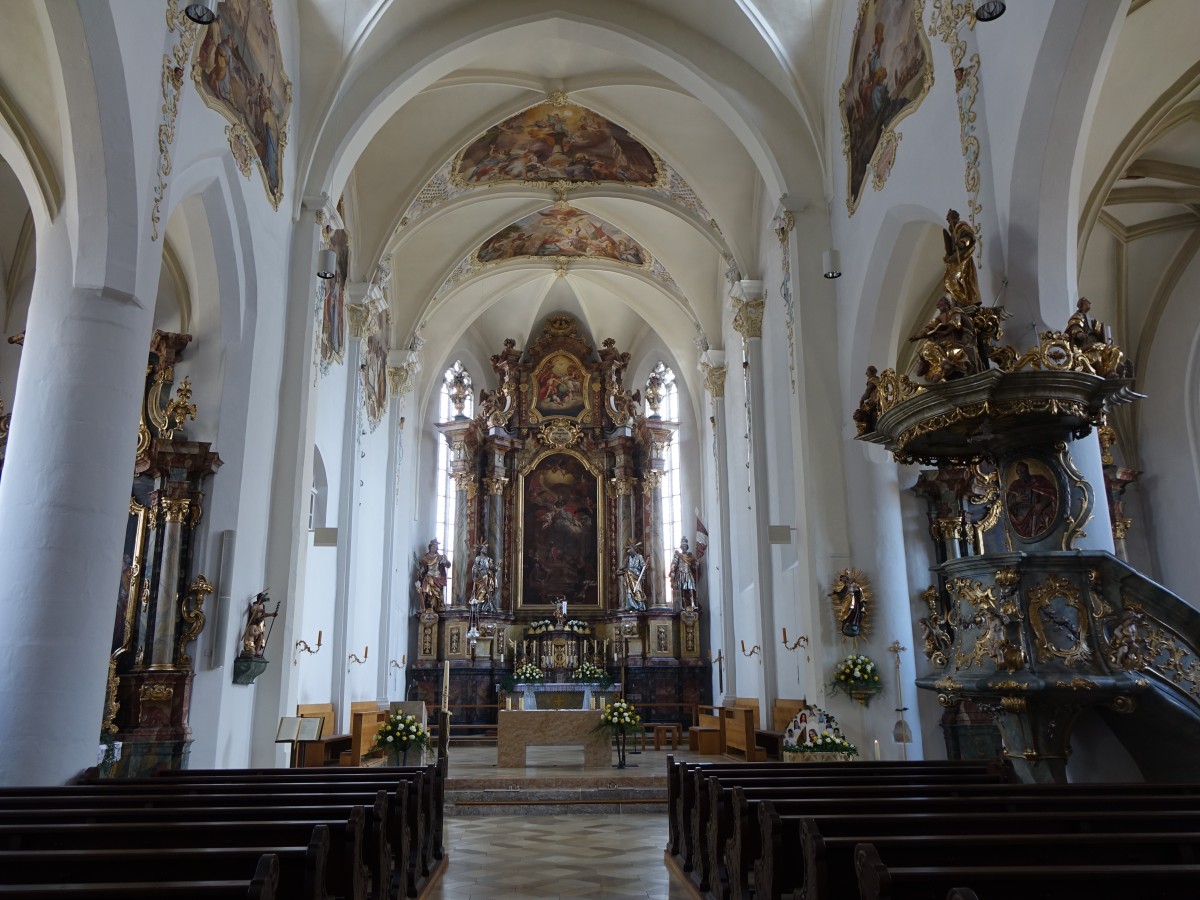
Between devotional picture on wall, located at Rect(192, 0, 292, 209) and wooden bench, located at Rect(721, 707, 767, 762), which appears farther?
wooden bench, located at Rect(721, 707, 767, 762)

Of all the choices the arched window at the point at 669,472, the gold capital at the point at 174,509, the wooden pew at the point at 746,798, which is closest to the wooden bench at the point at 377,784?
the wooden pew at the point at 746,798

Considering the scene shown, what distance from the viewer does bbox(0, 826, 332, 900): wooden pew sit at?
3340mm

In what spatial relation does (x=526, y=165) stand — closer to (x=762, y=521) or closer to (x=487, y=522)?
(x=762, y=521)

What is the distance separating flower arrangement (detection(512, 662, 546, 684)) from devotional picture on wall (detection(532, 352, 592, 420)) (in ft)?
22.4

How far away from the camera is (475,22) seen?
13.0 meters

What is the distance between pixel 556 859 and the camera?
7637mm

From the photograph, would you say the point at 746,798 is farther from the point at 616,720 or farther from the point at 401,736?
the point at 616,720

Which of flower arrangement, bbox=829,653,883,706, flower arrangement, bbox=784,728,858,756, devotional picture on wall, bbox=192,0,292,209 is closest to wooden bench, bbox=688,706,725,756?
flower arrangement, bbox=829,653,883,706

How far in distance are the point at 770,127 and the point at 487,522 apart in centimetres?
1282

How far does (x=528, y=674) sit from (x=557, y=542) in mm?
4543

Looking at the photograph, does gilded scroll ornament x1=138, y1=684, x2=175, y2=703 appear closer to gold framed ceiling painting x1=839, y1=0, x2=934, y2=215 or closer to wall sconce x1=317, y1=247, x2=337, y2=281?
wall sconce x1=317, y1=247, x2=337, y2=281

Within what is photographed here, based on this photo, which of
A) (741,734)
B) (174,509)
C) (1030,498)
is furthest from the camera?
(741,734)

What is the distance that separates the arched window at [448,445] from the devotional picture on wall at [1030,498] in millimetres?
17559

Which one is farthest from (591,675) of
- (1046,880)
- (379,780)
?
(1046,880)
